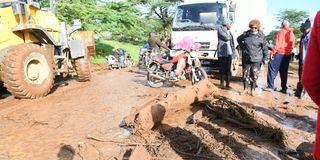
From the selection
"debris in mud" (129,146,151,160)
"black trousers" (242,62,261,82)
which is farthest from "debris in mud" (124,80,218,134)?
"black trousers" (242,62,261,82)

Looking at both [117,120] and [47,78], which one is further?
[47,78]

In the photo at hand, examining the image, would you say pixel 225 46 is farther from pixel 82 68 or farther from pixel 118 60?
pixel 118 60

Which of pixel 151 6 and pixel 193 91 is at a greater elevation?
pixel 151 6

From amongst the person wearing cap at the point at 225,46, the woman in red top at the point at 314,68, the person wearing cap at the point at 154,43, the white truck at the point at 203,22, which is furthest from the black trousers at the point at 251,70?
the woman in red top at the point at 314,68

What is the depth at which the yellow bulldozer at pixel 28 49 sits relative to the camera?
21.1 feet

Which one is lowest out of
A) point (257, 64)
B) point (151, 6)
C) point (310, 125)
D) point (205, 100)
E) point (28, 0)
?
point (310, 125)

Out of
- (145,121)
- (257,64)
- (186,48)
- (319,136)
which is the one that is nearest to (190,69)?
(186,48)

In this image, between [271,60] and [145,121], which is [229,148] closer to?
[145,121]

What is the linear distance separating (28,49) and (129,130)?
136 inches

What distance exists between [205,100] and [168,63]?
264 centimetres

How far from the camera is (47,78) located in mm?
7219

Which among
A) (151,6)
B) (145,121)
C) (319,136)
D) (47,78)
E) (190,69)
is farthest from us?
(151,6)

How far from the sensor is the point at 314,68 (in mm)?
1638

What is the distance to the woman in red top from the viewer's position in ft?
5.25
